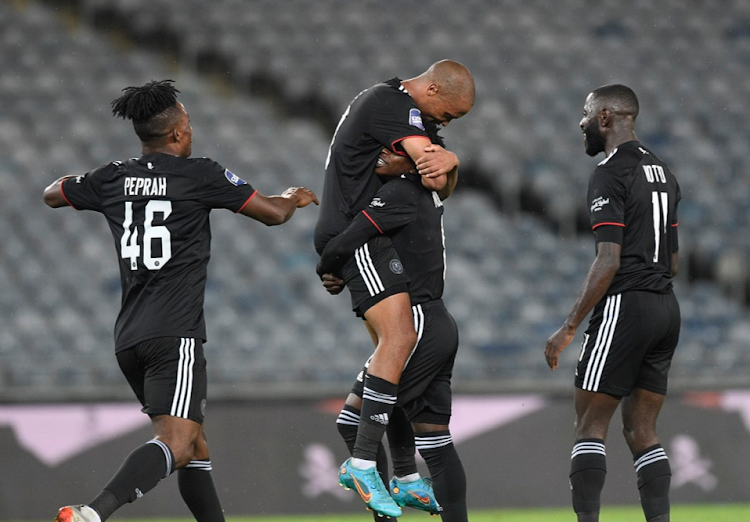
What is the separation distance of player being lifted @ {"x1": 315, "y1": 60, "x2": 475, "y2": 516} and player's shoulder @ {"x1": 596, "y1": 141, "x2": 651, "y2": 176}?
0.71 metres

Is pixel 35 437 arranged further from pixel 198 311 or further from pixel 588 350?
pixel 588 350

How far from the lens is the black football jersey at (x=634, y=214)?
4367mm

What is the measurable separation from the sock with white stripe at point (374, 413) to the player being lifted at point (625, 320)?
2.62ft

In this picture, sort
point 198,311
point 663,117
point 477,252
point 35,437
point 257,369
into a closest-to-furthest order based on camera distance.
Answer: point 198,311, point 35,437, point 257,369, point 477,252, point 663,117

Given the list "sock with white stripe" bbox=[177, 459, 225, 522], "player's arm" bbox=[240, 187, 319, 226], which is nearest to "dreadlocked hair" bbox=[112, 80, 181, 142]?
"player's arm" bbox=[240, 187, 319, 226]

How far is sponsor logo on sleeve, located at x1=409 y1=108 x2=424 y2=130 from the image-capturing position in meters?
4.11

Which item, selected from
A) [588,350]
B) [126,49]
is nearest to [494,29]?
[126,49]

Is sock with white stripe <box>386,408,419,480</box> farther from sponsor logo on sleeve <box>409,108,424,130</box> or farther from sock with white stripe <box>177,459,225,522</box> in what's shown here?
sponsor logo on sleeve <box>409,108,424,130</box>

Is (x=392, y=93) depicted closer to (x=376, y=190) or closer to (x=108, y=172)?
(x=376, y=190)

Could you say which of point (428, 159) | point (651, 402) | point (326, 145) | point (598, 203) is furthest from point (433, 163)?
point (326, 145)

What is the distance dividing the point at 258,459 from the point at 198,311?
2650 millimetres

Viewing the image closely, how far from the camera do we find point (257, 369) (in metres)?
7.74

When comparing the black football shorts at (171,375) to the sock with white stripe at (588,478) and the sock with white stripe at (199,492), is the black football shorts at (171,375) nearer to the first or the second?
the sock with white stripe at (199,492)

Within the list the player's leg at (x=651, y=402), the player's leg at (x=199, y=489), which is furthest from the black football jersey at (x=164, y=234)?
the player's leg at (x=651, y=402)
